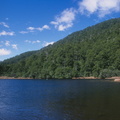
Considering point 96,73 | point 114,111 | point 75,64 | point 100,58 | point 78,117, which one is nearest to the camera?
point 78,117

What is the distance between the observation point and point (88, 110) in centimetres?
2709

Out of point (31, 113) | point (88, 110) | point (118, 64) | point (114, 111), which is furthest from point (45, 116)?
point (118, 64)

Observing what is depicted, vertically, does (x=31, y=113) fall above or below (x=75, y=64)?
below

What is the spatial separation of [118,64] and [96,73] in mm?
25007

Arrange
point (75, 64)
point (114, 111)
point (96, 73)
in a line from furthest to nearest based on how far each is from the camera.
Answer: point (75, 64) < point (96, 73) < point (114, 111)

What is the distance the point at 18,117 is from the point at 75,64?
17582cm

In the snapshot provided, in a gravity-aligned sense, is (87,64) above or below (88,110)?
above

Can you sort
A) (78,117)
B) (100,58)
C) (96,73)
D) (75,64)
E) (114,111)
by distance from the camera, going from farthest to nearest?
(75,64) < (100,58) < (96,73) < (114,111) < (78,117)

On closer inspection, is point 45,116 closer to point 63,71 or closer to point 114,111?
point 114,111

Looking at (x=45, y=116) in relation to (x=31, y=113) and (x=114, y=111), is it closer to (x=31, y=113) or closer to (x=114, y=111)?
(x=31, y=113)

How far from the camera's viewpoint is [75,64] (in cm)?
19875

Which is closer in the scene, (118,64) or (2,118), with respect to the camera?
(2,118)

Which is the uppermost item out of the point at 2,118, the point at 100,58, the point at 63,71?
the point at 100,58

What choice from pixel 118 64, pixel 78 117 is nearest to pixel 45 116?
pixel 78 117
